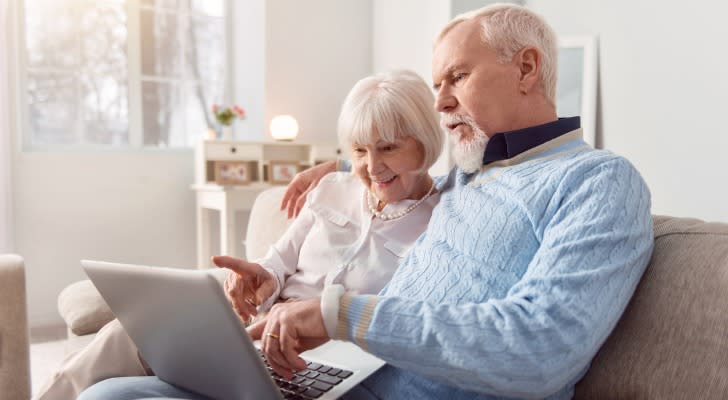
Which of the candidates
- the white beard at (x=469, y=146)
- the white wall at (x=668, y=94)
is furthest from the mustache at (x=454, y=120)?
the white wall at (x=668, y=94)

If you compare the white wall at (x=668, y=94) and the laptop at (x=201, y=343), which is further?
the white wall at (x=668, y=94)

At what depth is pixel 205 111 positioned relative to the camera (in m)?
3.95

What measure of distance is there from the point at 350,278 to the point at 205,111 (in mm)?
2996

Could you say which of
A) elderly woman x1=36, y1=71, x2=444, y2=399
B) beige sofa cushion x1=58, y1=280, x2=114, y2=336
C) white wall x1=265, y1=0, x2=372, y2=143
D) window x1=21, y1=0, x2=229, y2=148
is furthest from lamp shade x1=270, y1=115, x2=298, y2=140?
elderly woman x1=36, y1=71, x2=444, y2=399

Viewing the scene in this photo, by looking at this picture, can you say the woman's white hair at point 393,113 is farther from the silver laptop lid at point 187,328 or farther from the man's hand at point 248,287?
the silver laptop lid at point 187,328

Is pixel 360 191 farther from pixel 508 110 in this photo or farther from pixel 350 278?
pixel 508 110

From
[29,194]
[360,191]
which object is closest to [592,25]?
[360,191]

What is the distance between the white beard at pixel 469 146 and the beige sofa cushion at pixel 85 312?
1.09 meters

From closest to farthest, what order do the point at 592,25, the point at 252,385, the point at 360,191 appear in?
1. the point at 252,385
2. the point at 360,191
3. the point at 592,25

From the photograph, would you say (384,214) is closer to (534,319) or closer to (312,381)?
(312,381)

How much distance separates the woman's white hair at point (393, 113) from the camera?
4.02ft

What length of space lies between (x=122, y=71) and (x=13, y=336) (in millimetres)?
2447

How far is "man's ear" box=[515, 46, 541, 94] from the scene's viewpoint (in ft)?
3.57

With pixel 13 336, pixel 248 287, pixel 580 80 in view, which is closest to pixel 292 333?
pixel 248 287
